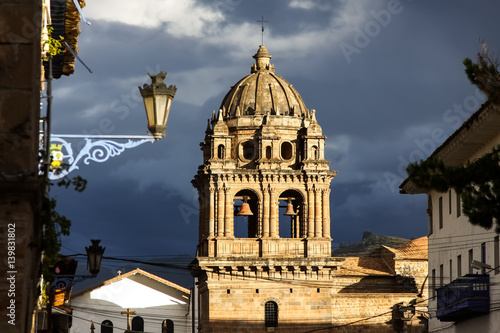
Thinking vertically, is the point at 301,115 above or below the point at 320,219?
above

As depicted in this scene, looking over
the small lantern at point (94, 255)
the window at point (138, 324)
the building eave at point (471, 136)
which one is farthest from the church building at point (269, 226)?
the small lantern at point (94, 255)

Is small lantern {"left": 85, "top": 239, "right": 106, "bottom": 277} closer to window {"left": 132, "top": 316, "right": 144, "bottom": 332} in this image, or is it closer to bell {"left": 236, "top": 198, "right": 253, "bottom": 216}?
bell {"left": 236, "top": 198, "right": 253, "bottom": 216}

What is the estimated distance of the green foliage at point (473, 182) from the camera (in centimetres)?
2188

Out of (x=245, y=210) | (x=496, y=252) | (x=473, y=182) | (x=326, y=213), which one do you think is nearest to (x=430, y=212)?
(x=496, y=252)

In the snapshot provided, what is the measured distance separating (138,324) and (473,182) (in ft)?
201

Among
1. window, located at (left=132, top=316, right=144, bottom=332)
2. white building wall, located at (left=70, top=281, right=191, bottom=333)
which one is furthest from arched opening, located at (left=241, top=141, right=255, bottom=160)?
window, located at (left=132, top=316, right=144, bottom=332)

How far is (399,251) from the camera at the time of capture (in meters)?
72.9

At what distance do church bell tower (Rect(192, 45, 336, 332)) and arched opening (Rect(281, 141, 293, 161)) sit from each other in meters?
0.06

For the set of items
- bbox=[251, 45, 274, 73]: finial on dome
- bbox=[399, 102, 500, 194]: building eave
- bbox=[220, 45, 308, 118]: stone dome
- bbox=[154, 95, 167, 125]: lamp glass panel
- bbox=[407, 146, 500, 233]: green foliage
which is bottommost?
bbox=[407, 146, 500, 233]: green foliage

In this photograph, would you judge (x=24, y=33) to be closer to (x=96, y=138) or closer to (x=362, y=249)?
(x=96, y=138)

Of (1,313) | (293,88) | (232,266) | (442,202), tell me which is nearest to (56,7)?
(1,313)

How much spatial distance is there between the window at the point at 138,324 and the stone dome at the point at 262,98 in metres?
19.1

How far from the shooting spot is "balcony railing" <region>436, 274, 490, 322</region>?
38.6m

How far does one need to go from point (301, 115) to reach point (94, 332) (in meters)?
22.2
